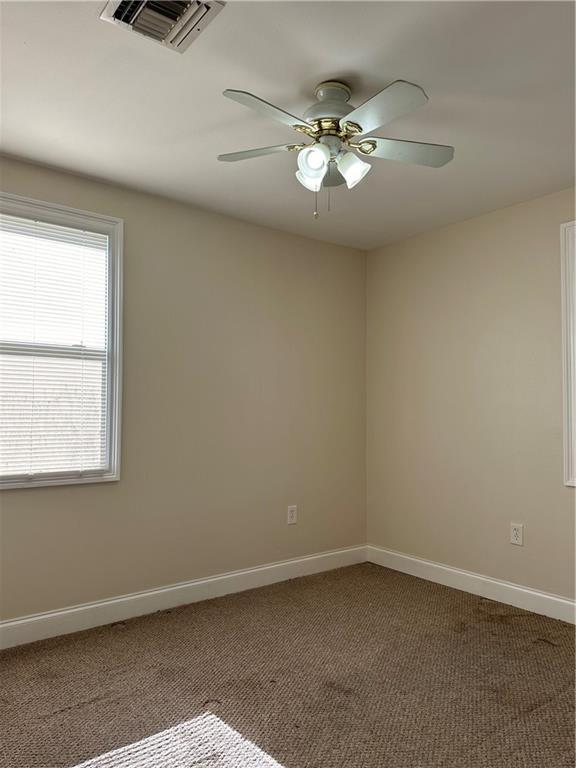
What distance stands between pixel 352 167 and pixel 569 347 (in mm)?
1727

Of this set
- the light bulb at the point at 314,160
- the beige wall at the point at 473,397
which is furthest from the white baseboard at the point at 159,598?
the light bulb at the point at 314,160

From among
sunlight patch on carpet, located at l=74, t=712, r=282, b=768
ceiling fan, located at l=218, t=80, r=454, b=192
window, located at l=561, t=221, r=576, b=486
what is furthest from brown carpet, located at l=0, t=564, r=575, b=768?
ceiling fan, located at l=218, t=80, r=454, b=192

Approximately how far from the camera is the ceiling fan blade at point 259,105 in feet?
6.15

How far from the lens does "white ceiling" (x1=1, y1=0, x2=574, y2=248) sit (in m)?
1.81

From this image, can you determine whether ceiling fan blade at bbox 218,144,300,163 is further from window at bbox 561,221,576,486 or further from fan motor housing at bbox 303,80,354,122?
window at bbox 561,221,576,486

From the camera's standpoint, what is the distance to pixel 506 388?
345 centimetres

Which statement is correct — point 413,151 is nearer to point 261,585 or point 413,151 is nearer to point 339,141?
point 339,141

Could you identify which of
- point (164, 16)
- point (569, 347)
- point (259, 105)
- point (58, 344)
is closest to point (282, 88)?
point (259, 105)

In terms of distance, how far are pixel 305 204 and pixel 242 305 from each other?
75cm

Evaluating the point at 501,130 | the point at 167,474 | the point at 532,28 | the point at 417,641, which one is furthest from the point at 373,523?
the point at 532,28

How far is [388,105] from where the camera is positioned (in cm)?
190

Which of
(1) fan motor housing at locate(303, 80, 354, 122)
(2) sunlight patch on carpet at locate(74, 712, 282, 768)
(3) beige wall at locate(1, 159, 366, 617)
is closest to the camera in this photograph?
(2) sunlight patch on carpet at locate(74, 712, 282, 768)

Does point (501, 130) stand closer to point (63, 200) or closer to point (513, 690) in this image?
point (63, 200)

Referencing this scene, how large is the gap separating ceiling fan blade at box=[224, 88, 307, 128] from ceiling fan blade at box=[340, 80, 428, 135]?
20 cm
